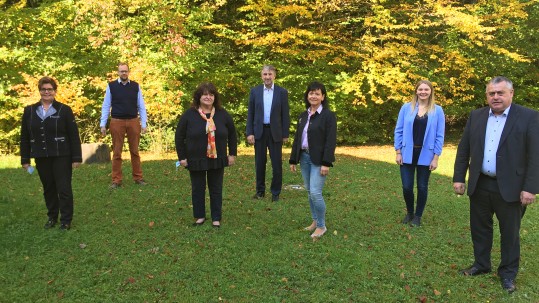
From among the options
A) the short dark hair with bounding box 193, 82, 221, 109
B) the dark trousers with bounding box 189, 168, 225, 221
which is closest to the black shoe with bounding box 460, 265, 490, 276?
the dark trousers with bounding box 189, 168, 225, 221

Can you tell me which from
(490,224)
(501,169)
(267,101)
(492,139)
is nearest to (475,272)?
(490,224)

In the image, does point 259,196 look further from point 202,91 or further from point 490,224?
point 490,224

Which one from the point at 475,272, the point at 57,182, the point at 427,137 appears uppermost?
the point at 427,137

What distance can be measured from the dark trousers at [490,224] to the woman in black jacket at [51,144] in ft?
14.8

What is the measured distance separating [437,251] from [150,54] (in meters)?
10.3

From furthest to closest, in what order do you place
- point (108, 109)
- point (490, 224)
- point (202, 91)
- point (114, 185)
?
point (114, 185) < point (108, 109) < point (202, 91) < point (490, 224)

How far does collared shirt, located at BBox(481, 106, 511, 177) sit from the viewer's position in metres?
4.17

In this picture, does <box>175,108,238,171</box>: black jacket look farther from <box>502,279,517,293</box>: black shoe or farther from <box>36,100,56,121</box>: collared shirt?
<box>502,279,517,293</box>: black shoe

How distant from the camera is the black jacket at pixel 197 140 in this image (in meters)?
5.52

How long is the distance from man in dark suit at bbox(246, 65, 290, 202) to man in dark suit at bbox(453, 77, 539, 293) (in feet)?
10.4

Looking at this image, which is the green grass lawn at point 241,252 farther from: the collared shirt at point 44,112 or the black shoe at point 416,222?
the collared shirt at point 44,112

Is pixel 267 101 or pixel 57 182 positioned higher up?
pixel 267 101

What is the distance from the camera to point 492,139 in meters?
4.20

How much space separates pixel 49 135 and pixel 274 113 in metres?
3.20
